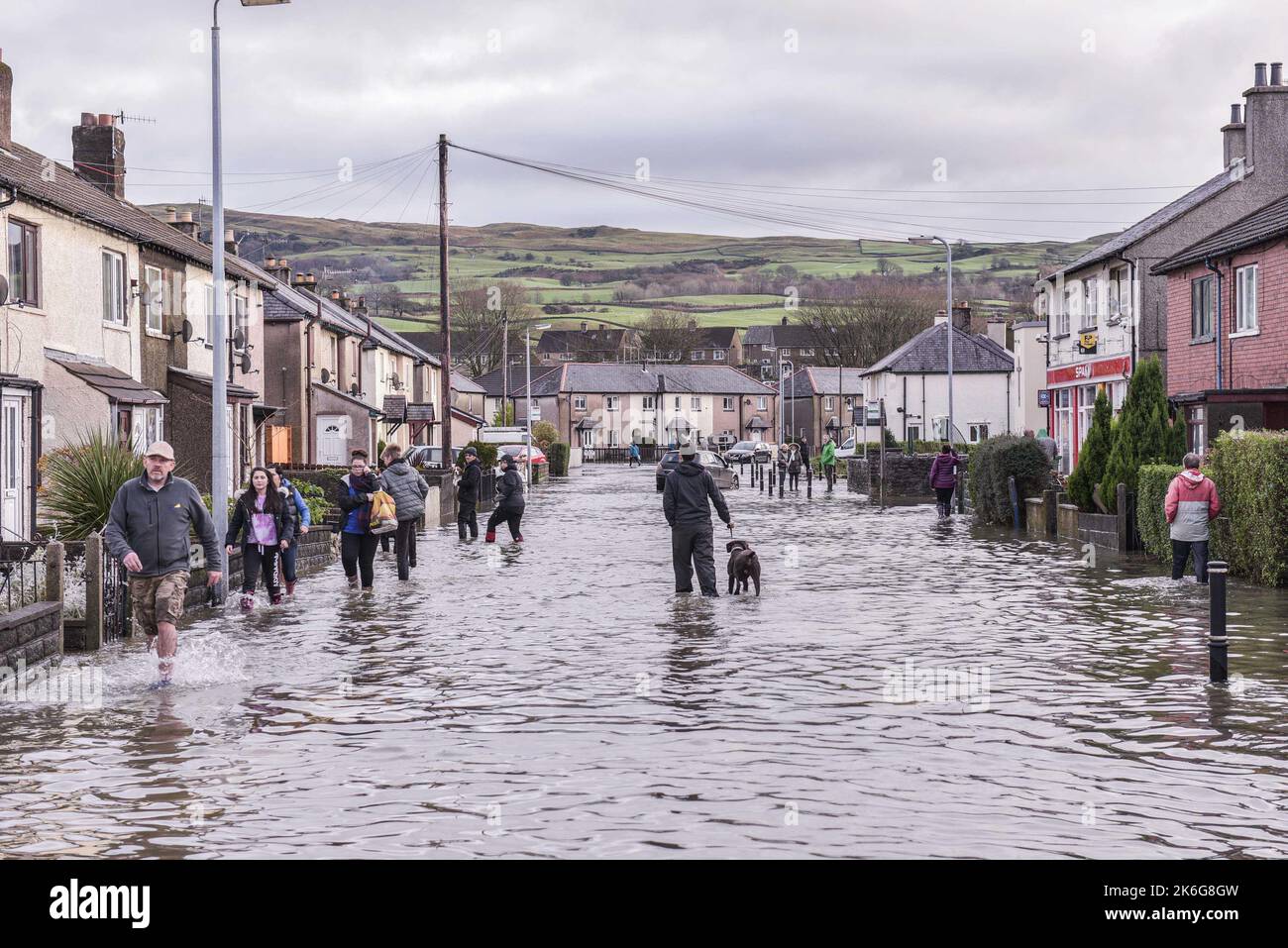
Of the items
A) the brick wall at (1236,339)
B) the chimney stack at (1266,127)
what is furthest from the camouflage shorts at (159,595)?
the chimney stack at (1266,127)

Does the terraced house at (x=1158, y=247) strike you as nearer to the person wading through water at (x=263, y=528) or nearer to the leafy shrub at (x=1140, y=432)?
the leafy shrub at (x=1140, y=432)

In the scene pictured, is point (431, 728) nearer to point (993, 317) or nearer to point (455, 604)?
point (455, 604)

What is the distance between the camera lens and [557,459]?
8119cm

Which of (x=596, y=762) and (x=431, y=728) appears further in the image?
(x=431, y=728)

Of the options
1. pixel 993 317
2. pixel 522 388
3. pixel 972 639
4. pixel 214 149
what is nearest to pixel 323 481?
pixel 214 149

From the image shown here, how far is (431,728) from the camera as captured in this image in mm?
9797

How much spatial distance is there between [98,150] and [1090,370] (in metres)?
26.7

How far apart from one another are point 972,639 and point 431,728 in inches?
244

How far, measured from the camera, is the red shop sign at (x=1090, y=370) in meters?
40.7

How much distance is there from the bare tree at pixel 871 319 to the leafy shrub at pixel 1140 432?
8360 centimetres

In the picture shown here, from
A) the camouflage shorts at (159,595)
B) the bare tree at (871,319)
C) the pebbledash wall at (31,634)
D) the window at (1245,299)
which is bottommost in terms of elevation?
the pebbledash wall at (31,634)

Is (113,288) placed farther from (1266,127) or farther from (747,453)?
(747,453)

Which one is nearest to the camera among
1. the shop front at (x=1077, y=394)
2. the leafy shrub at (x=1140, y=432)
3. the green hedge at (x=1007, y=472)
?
the leafy shrub at (x=1140, y=432)

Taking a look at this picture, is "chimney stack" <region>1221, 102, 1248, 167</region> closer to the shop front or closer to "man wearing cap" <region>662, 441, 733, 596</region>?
the shop front
